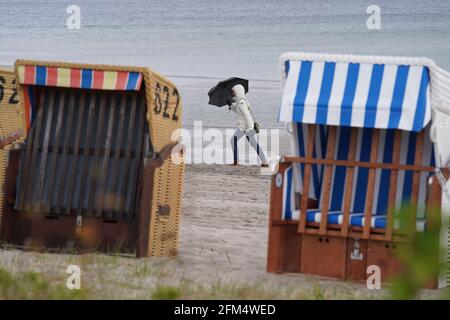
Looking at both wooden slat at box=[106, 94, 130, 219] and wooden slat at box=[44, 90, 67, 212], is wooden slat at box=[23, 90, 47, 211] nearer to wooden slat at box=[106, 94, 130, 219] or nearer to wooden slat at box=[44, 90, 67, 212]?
wooden slat at box=[44, 90, 67, 212]

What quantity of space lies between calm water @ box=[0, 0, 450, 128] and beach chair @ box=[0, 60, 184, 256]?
91.4ft

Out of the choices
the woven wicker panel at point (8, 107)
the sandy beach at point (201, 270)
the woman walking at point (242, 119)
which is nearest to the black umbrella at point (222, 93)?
the woman walking at point (242, 119)

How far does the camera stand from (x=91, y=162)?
6.76m

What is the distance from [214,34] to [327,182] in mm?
48272

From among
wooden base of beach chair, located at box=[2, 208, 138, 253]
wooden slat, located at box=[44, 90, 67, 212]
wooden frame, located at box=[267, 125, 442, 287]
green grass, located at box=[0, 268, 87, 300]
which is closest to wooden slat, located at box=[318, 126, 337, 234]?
wooden frame, located at box=[267, 125, 442, 287]

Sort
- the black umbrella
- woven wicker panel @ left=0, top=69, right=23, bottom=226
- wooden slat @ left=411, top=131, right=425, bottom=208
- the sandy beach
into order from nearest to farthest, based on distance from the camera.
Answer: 1. the sandy beach
2. wooden slat @ left=411, top=131, right=425, bottom=208
3. woven wicker panel @ left=0, top=69, right=23, bottom=226
4. the black umbrella

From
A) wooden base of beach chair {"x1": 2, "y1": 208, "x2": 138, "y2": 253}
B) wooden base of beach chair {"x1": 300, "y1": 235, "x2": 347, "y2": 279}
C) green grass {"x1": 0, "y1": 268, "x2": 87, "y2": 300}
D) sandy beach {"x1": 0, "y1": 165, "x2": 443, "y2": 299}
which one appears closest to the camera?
green grass {"x1": 0, "y1": 268, "x2": 87, "y2": 300}

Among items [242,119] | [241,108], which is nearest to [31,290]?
[241,108]

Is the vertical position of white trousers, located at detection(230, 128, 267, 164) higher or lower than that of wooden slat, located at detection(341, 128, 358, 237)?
higher

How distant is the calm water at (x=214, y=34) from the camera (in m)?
44.6

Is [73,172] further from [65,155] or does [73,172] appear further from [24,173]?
[24,173]

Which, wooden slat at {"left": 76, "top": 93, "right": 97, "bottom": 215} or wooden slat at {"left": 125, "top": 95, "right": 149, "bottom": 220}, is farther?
wooden slat at {"left": 76, "top": 93, "right": 97, "bottom": 215}

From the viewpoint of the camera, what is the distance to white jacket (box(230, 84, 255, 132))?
14.9 m

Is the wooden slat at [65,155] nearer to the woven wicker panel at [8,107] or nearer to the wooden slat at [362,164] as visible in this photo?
the woven wicker panel at [8,107]
